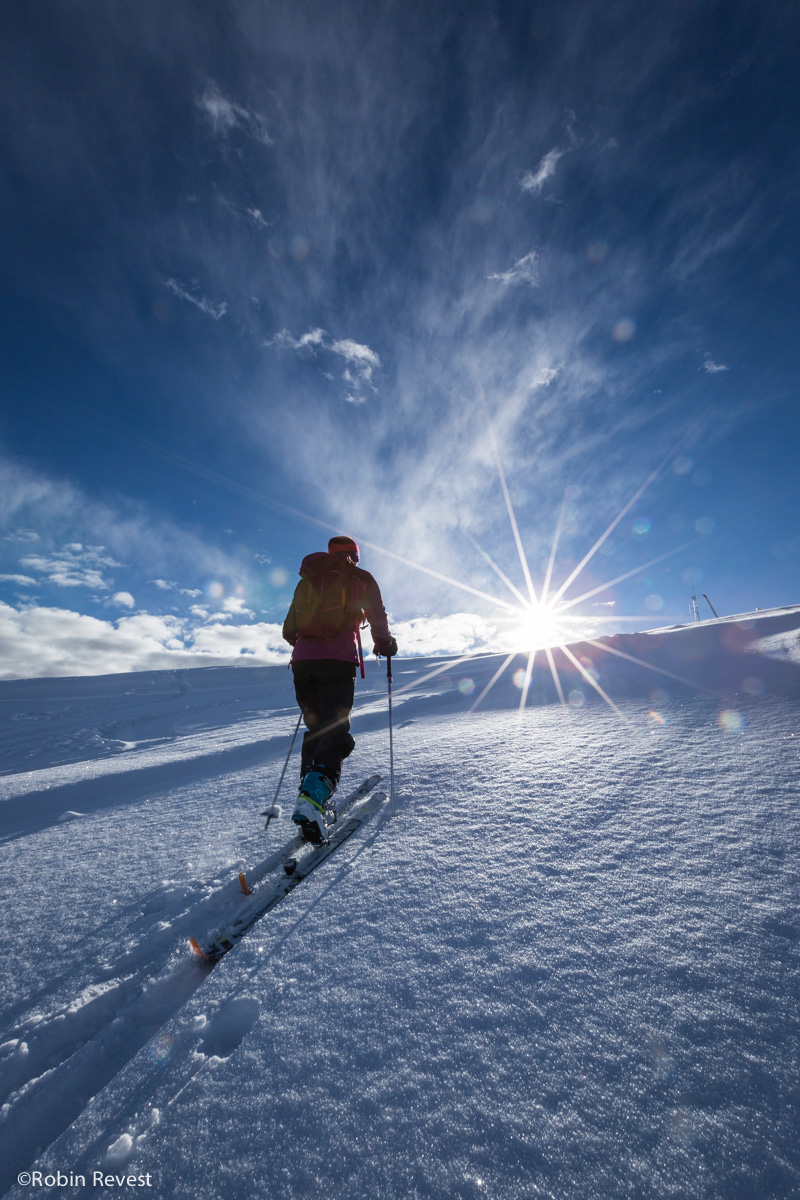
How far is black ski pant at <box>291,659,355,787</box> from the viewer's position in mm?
3064

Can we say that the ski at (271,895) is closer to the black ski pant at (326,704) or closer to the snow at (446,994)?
the snow at (446,994)

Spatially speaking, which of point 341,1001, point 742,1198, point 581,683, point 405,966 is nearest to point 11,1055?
point 341,1001

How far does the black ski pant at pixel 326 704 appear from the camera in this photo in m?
3.06

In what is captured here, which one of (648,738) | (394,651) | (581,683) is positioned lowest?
(648,738)

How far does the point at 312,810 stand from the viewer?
251 centimetres

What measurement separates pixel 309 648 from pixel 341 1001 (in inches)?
86.4

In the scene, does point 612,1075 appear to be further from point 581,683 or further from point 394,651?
point 581,683

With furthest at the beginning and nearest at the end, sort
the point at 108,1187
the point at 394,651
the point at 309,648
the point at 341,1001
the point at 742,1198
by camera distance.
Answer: the point at 394,651, the point at 309,648, the point at 341,1001, the point at 108,1187, the point at 742,1198

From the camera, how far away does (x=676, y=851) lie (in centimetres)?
190

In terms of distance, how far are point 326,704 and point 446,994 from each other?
203 cm

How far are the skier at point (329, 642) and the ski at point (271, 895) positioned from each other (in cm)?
30

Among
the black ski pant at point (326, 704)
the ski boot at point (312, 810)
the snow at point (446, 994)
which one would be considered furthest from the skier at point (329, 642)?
the snow at point (446, 994)

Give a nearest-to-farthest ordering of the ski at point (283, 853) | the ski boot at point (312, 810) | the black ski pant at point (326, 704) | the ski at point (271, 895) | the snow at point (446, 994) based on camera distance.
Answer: the snow at point (446, 994) < the ski at point (271, 895) < the ski at point (283, 853) < the ski boot at point (312, 810) < the black ski pant at point (326, 704)

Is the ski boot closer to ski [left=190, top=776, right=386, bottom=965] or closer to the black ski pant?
ski [left=190, top=776, right=386, bottom=965]
